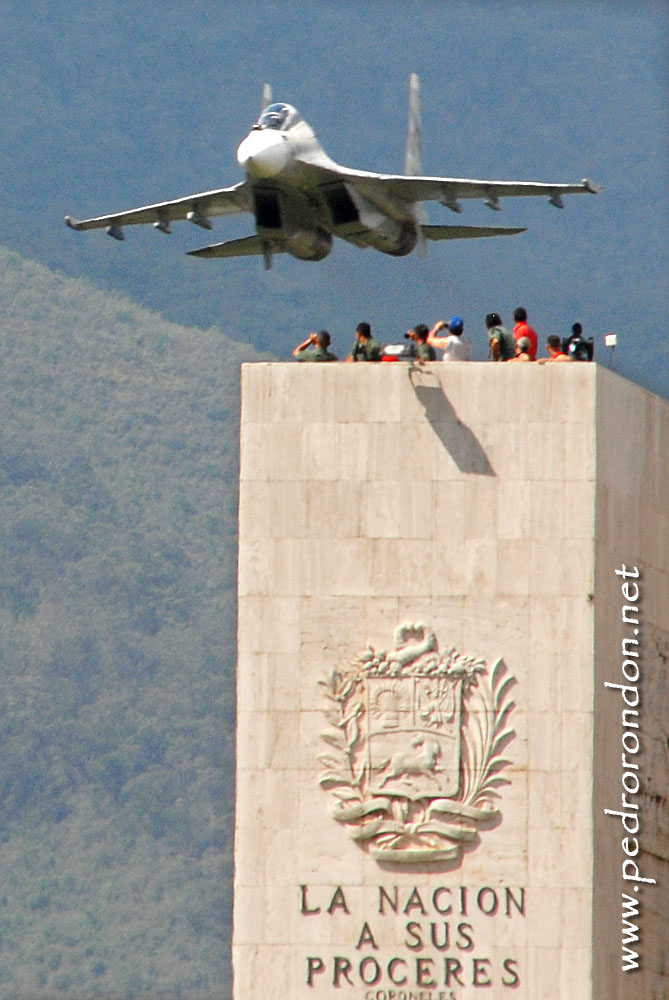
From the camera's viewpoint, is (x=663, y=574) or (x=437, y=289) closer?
(x=663, y=574)

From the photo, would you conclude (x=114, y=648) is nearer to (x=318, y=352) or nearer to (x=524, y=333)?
(x=318, y=352)

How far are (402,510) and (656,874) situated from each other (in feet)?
22.6

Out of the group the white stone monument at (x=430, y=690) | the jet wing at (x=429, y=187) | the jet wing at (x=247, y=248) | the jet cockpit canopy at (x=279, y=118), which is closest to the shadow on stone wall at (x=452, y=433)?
the white stone monument at (x=430, y=690)

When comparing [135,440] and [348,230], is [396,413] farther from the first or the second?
[135,440]

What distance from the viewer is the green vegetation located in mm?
146375

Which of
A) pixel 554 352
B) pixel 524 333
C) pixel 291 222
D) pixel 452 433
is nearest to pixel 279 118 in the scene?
pixel 291 222

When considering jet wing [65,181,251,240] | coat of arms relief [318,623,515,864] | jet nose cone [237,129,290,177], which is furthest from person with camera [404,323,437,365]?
jet wing [65,181,251,240]

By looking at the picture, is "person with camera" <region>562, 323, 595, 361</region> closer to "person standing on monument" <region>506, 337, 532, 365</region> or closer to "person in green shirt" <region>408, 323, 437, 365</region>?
"person standing on monument" <region>506, 337, 532, 365</region>

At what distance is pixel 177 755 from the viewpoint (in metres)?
158

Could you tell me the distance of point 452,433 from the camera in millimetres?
42281

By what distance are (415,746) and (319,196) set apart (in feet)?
77.2

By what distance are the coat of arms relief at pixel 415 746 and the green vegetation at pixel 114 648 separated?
3583 inches

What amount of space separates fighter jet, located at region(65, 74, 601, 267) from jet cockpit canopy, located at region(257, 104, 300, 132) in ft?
0.07

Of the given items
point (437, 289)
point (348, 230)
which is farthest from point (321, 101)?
point (348, 230)
